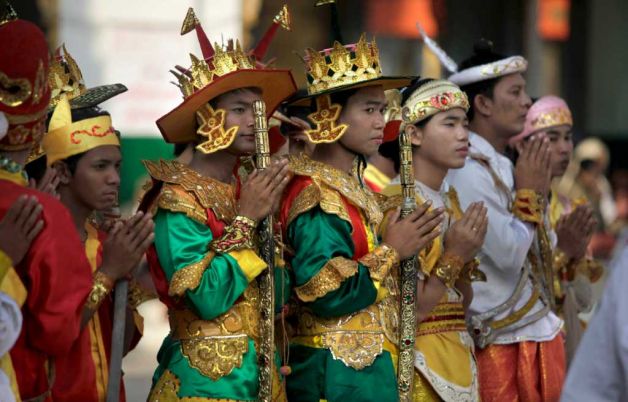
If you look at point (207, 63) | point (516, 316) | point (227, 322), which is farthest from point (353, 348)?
point (516, 316)

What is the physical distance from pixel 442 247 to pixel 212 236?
3.94 feet

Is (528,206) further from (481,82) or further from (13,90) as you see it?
(13,90)

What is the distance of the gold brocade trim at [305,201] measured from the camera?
5.20m

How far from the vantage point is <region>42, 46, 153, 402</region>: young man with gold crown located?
483cm

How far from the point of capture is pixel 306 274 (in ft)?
A: 16.9

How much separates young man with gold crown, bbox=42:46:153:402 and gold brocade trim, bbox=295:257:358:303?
0.67 m

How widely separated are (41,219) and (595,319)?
1.68 m

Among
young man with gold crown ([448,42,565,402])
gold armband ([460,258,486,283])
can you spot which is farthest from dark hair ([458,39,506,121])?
gold armband ([460,258,486,283])

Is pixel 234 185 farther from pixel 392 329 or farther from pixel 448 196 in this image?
pixel 448 196

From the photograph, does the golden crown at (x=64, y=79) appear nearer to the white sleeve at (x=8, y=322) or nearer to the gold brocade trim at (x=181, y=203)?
the gold brocade trim at (x=181, y=203)

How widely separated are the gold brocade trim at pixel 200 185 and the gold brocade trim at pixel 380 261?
545mm

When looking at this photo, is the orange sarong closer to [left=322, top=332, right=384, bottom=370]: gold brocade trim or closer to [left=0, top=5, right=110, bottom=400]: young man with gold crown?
[left=322, top=332, right=384, bottom=370]: gold brocade trim

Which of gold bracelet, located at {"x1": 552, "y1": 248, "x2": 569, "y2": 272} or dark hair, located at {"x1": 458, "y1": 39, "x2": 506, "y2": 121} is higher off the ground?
dark hair, located at {"x1": 458, "y1": 39, "x2": 506, "y2": 121}

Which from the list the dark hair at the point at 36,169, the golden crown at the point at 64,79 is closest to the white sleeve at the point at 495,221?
the golden crown at the point at 64,79
